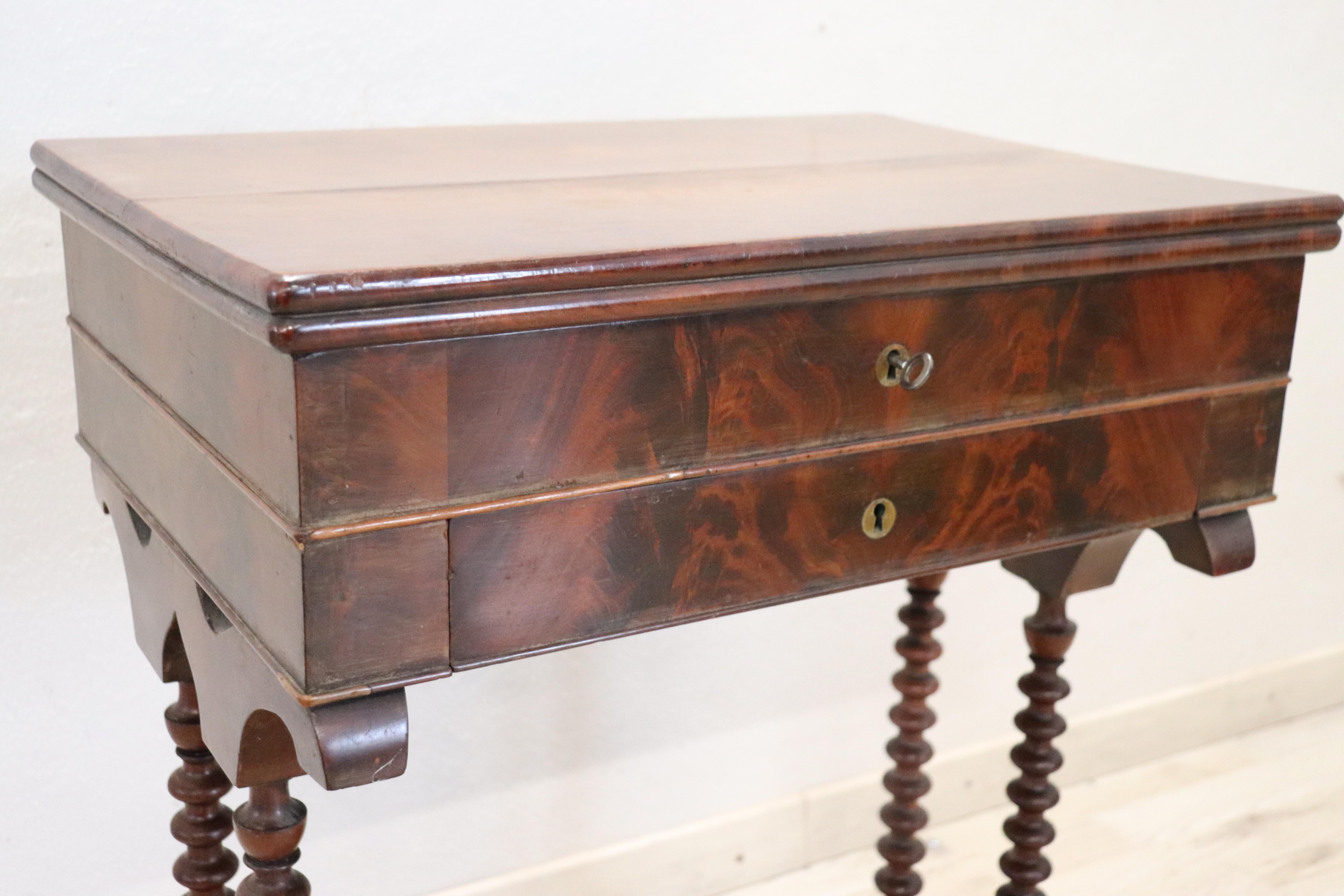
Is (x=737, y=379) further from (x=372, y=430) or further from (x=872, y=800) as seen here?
(x=872, y=800)

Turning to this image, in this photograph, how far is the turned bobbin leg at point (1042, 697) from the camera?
144 cm

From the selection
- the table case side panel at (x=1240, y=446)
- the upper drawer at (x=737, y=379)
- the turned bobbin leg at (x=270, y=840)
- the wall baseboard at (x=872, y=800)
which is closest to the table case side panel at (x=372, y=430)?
the upper drawer at (x=737, y=379)

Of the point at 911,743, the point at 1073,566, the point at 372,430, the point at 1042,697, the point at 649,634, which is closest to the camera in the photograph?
the point at 372,430

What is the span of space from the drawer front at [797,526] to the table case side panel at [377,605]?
0.05 ft

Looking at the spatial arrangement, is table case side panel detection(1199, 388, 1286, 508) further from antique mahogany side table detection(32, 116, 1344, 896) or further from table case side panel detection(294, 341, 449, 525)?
table case side panel detection(294, 341, 449, 525)

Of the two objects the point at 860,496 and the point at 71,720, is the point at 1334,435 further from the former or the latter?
the point at 71,720

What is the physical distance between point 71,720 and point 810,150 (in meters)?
0.98

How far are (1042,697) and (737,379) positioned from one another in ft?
2.35

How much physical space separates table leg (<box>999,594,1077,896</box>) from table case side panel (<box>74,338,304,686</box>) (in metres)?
0.85

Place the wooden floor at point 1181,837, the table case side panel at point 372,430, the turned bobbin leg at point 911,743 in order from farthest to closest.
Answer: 1. the wooden floor at point 1181,837
2. the turned bobbin leg at point 911,743
3. the table case side panel at point 372,430

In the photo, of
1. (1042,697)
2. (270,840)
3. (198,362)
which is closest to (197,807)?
(270,840)

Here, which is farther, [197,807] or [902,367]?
[197,807]

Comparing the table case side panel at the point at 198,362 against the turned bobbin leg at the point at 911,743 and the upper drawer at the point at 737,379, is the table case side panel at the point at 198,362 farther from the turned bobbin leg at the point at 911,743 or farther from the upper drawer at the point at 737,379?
the turned bobbin leg at the point at 911,743

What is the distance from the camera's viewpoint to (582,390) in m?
0.91
